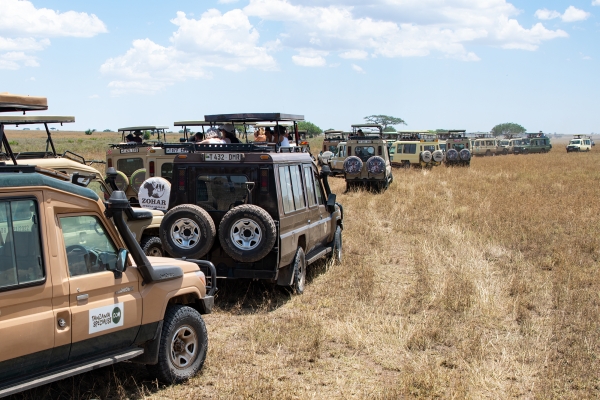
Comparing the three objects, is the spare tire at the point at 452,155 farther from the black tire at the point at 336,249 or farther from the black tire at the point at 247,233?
the black tire at the point at 247,233

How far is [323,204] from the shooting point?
10.5 metres

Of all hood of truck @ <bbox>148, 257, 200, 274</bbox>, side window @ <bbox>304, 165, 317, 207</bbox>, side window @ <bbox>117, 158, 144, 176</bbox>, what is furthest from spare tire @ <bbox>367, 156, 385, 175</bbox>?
hood of truck @ <bbox>148, 257, 200, 274</bbox>

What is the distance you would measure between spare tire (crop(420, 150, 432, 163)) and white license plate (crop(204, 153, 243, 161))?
2635 cm

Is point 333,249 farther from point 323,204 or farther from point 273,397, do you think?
point 273,397

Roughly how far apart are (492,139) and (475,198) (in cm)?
3778

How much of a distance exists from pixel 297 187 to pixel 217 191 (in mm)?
1181

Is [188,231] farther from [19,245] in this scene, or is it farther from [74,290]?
[19,245]

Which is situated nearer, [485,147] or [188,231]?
[188,231]

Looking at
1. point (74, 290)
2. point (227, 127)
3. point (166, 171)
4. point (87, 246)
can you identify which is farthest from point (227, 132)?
point (74, 290)

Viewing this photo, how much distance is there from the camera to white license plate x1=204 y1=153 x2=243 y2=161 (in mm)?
8375

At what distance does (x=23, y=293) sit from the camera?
425 cm

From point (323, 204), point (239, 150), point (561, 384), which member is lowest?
point (561, 384)

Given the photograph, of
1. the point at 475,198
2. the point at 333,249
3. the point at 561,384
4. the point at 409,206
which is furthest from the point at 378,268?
the point at 475,198

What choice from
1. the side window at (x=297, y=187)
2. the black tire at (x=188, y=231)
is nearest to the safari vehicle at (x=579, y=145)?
the side window at (x=297, y=187)
